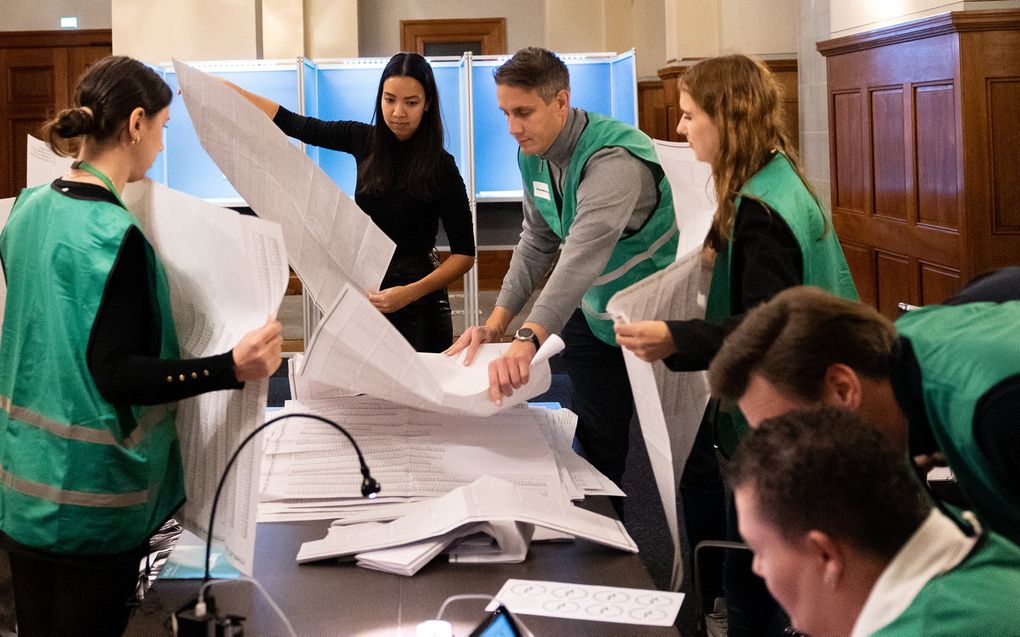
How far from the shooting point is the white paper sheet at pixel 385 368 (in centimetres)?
166

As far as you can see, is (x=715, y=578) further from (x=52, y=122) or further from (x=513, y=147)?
(x=513, y=147)

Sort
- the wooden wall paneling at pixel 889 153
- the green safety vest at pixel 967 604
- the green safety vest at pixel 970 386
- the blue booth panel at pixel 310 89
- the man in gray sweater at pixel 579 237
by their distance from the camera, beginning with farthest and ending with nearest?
the blue booth panel at pixel 310 89 → the wooden wall paneling at pixel 889 153 → the man in gray sweater at pixel 579 237 → the green safety vest at pixel 970 386 → the green safety vest at pixel 967 604

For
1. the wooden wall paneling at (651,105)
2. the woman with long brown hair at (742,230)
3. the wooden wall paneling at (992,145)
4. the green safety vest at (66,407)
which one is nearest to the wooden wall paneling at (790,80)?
the wooden wall paneling at (651,105)

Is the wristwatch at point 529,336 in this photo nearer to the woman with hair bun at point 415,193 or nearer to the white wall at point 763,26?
the woman with hair bun at point 415,193

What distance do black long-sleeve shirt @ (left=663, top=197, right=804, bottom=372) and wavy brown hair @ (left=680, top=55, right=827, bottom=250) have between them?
48 millimetres

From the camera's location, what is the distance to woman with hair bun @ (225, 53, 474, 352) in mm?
2691

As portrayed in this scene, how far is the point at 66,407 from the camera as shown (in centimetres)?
150

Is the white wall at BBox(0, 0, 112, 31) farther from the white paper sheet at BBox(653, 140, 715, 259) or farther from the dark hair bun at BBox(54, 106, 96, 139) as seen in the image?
the dark hair bun at BBox(54, 106, 96, 139)

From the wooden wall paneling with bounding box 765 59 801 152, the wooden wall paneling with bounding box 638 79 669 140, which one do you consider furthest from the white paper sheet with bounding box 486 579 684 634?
the wooden wall paneling with bounding box 638 79 669 140

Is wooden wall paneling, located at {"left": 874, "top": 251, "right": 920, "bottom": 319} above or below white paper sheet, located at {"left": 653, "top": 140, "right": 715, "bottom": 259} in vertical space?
below

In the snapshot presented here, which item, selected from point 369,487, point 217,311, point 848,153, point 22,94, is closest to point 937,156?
point 848,153

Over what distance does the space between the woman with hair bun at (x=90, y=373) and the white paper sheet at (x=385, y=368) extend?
0.16m

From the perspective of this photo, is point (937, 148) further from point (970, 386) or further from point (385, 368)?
point (970, 386)

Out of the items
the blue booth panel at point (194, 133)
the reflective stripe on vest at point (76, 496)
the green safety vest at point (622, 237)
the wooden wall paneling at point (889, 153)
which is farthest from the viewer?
the blue booth panel at point (194, 133)
